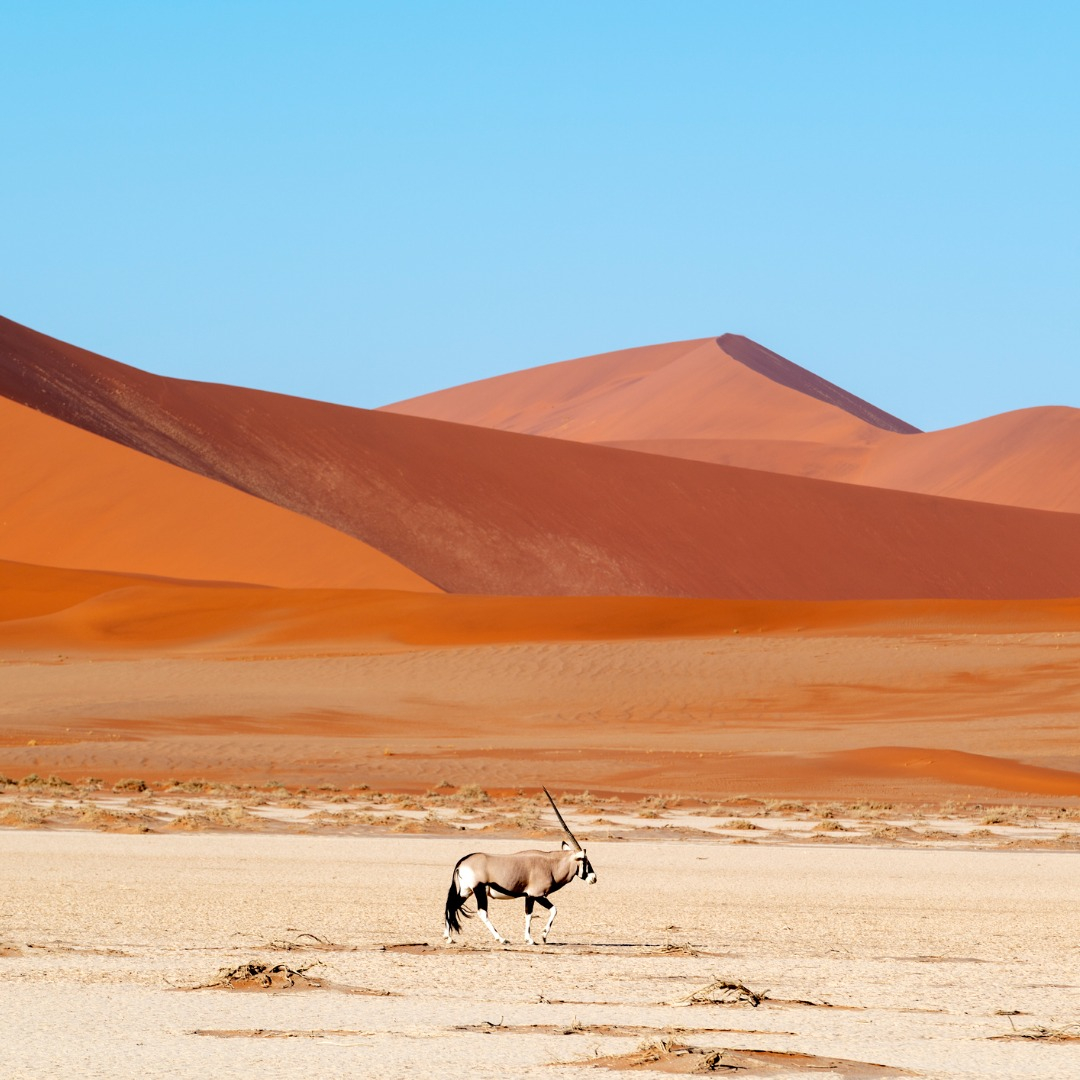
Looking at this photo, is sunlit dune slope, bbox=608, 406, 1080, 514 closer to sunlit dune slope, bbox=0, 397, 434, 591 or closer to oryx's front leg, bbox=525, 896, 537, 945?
sunlit dune slope, bbox=0, 397, 434, 591

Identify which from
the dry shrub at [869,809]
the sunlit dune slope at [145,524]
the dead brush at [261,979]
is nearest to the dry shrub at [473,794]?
the dry shrub at [869,809]

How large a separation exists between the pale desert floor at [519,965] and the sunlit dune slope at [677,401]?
465ft

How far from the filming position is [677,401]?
173 meters

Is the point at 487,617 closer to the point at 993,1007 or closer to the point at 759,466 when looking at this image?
the point at 993,1007

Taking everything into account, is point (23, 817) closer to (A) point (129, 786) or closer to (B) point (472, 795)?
(A) point (129, 786)

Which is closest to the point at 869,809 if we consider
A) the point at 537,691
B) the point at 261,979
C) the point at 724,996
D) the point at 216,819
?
the point at 216,819

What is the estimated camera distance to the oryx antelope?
9430 millimetres

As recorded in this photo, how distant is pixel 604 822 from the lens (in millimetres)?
19328

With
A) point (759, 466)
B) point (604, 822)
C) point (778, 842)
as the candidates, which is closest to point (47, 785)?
point (604, 822)

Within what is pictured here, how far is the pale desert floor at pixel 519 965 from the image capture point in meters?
6.95

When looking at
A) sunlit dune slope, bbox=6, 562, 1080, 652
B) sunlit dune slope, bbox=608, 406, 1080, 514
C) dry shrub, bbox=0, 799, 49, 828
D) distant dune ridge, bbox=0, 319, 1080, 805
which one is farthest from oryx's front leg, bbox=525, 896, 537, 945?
sunlit dune slope, bbox=608, 406, 1080, 514

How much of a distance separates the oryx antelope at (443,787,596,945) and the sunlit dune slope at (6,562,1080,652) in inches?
1282

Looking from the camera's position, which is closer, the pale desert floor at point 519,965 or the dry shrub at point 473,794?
the pale desert floor at point 519,965

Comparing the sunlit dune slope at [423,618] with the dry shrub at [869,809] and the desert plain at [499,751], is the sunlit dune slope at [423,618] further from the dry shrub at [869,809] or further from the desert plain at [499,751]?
the dry shrub at [869,809]
